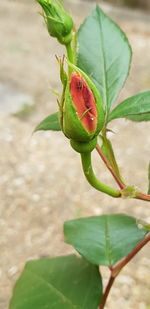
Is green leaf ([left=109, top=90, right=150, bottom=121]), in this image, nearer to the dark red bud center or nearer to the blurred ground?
the dark red bud center

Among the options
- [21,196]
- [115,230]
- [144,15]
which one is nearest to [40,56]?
[144,15]

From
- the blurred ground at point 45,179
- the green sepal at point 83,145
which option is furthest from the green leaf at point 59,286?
the green sepal at point 83,145

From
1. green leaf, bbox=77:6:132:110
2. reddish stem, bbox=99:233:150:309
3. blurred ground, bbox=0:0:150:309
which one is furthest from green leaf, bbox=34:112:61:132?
blurred ground, bbox=0:0:150:309

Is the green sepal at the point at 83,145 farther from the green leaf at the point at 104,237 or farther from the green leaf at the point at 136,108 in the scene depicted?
the green leaf at the point at 104,237

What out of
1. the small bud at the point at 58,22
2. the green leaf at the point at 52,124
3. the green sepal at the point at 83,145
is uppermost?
the small bud at the point at 58,22

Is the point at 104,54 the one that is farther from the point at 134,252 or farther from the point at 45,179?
the point at 45,179

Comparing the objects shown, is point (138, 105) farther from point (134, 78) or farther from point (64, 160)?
point (134, 78)
